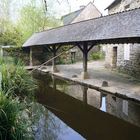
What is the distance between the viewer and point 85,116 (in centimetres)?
752

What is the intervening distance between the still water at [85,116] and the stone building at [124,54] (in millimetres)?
3825

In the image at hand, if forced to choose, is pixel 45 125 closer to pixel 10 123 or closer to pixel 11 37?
pixel 10 123

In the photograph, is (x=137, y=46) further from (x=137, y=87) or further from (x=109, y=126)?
(x=109, y=126)

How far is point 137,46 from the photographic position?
13.8 metres

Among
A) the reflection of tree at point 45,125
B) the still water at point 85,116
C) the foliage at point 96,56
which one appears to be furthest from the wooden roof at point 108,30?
the foliage at point 96,56

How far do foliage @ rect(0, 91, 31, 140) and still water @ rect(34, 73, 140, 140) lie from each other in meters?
1.09

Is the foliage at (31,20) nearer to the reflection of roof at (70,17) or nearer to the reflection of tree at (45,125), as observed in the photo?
the reflection of roof at (70,17)

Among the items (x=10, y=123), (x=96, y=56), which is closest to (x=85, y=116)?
(x=10, y=123)

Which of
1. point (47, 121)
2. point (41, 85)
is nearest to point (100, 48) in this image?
point (41, 85)

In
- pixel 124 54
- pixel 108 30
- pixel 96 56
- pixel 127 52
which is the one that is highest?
pixel 108 30

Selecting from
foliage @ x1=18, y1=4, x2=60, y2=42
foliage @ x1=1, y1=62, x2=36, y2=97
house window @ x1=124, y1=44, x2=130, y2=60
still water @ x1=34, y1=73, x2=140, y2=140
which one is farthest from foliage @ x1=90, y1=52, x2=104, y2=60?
foliage @ x1=1, y1=62, x2=36, y2=97

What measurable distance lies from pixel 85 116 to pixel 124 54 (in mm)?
8619

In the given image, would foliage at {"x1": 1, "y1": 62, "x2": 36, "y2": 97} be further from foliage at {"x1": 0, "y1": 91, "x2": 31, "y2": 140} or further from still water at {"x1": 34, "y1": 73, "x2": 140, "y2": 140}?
foliage at {"x1": 0, "y1": 91, "x2": 31, "y2": 140}

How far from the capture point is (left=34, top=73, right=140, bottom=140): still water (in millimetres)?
6055
